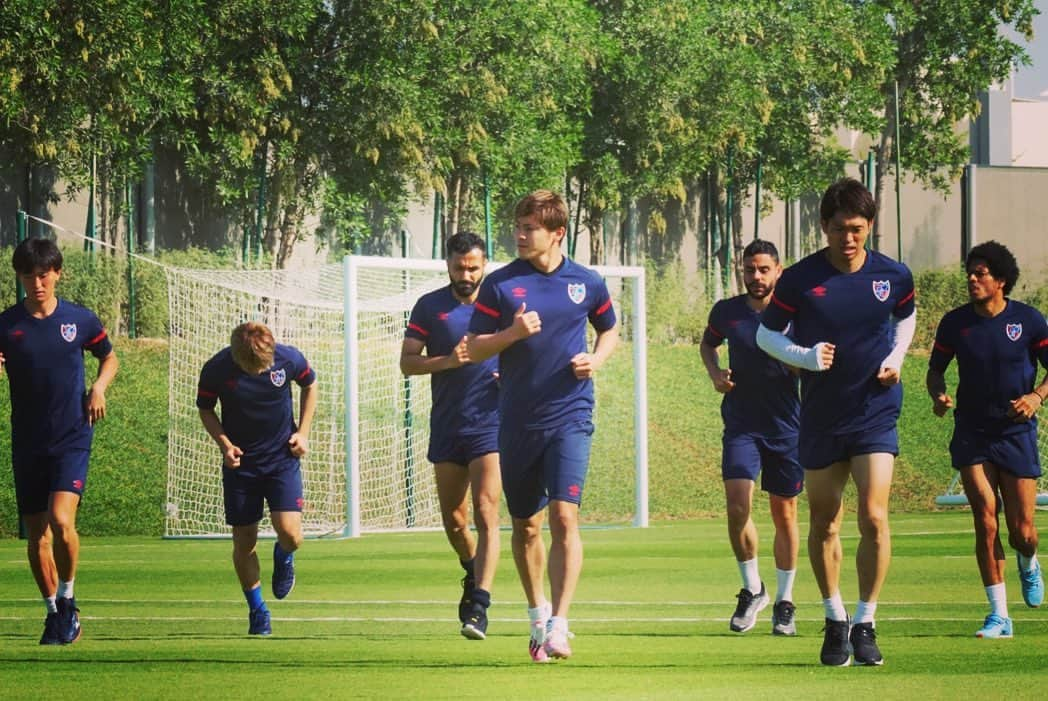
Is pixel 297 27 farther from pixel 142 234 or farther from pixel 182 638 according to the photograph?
pixel 182 638

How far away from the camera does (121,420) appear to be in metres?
29.4

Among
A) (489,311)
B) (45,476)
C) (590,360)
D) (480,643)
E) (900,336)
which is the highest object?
(489,311)

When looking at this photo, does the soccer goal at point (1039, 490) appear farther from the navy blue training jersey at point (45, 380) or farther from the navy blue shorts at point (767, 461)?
the navy blue training jersey at point (45, 380)

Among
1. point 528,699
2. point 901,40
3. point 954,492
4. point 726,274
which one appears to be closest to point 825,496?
point 528,699

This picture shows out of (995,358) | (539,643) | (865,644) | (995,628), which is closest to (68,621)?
(539,643)

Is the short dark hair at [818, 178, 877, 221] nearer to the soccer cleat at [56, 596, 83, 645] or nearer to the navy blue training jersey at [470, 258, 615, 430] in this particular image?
the navy blue training jersey at [470, 258, 615, 430]

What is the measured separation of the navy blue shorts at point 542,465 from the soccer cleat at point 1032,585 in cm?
375

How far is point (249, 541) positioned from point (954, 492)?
18.7 m

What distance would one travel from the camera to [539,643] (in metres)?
9.47

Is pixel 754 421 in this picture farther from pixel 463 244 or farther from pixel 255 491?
pixel 255 491

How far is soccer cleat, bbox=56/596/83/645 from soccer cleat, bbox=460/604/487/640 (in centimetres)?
249

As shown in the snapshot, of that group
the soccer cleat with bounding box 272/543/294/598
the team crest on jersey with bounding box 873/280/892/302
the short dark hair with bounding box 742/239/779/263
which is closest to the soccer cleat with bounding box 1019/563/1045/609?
the short dark hair with bounding box 742/239/779/263

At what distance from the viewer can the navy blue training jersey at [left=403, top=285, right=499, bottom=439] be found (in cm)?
1159

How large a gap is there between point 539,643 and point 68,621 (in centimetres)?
316
